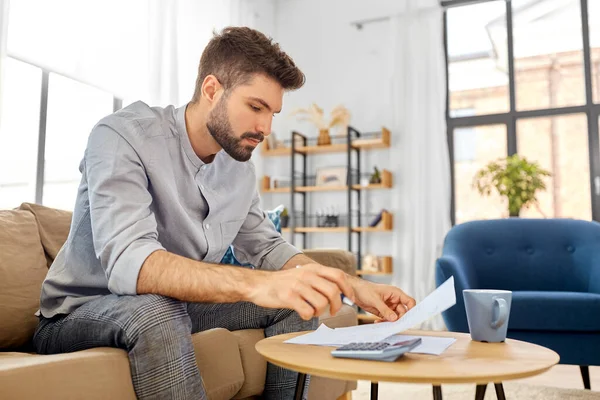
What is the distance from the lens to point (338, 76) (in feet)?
16.8

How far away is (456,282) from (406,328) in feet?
5.32

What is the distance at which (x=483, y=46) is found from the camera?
484cm

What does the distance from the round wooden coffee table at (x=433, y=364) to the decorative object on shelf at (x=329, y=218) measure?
12.4ft

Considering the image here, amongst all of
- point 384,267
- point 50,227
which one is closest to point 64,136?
point 50,227

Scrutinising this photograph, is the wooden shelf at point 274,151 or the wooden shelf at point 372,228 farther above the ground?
the wooden shelf at point 274,151

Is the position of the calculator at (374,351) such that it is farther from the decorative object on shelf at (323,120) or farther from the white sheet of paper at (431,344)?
the decorative object on shelf at (323,120)

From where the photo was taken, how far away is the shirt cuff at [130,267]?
989mm

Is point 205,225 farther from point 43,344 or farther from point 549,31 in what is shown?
point 549,31

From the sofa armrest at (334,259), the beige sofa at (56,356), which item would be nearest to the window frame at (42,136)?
the beige sofa at (56,356)

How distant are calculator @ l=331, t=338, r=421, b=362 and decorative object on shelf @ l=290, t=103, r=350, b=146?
13.2 ft

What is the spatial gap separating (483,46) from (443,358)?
4.52 metres

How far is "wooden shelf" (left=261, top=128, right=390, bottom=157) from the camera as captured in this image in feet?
15.2

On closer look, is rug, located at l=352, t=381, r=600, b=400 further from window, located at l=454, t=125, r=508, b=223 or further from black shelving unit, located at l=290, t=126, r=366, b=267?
window, located at l=454, t=125, r=508, b=223

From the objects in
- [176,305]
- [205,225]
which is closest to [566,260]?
[205,225]
